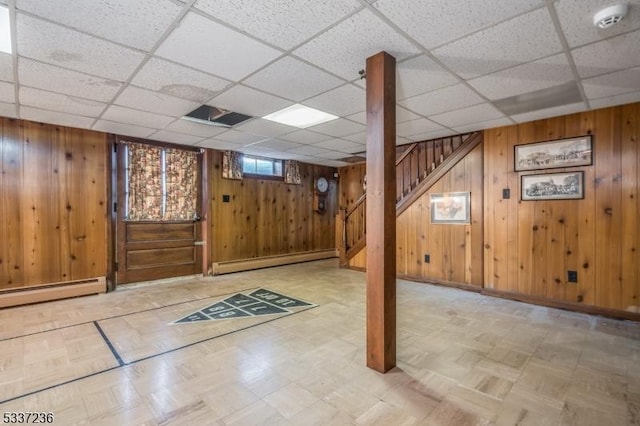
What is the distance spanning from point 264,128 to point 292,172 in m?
2.82

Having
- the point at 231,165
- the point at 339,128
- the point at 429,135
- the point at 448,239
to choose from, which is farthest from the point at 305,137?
the point at 448,239

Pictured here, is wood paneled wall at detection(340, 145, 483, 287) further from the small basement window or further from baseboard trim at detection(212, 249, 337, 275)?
the small basement window

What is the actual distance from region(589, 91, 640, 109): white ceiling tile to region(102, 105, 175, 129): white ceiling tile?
522 cm

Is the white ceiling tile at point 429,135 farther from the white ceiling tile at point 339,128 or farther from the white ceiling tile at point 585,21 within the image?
the white ceiling tile at point 585,21

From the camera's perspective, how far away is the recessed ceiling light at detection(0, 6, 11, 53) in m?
1.90

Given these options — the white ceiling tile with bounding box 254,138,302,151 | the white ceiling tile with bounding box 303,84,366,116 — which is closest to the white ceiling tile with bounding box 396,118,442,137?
the white ceiling tile with bounding box 303,84,366,116

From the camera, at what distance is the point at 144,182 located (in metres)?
5.19

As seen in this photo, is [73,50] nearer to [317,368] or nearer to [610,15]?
[317,368]

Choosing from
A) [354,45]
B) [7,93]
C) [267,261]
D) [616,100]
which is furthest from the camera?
[267,261]

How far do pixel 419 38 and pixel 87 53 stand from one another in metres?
2.60

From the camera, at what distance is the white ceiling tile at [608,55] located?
2.21 m

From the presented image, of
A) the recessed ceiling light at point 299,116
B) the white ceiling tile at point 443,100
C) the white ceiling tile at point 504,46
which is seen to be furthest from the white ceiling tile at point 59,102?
the white ceiling tile at point 504,46

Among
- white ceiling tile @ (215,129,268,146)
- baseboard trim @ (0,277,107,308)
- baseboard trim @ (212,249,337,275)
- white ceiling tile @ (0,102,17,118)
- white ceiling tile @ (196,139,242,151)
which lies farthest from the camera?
baseboard trim @ (212,249,337,275)

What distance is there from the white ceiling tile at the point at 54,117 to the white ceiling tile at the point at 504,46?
4481 millimetres
